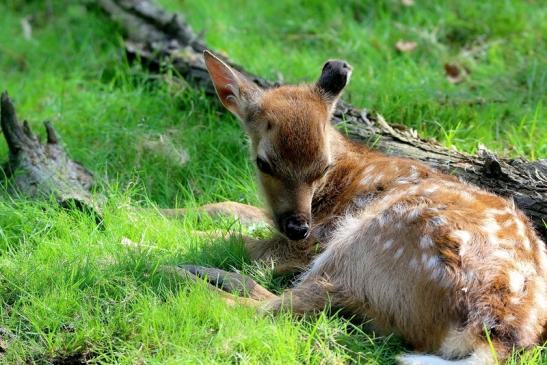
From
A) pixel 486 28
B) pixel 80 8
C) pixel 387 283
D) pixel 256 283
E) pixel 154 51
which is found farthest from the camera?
pixel 80 8

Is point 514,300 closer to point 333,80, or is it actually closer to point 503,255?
point 503,255

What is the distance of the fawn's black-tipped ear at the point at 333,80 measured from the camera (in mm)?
6457

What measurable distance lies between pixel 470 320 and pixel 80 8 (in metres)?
6.99

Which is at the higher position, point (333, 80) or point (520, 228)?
point (333, 80)

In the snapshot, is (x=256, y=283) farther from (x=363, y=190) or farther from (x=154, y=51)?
(x=154, y=51)

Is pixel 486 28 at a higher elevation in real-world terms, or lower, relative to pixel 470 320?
lower

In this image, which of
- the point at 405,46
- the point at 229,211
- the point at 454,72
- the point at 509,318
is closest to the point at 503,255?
the point at 509,318

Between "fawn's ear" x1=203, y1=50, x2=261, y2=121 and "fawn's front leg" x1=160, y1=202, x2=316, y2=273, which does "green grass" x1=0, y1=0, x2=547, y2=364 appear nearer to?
"fawn's front leg" x1=160, y1=202, x2=316, y2=273

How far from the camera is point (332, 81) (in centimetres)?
646

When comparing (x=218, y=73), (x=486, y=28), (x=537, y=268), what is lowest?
(x=486, y=28)

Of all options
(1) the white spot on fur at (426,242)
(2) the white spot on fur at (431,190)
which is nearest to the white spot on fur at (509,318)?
(1) the white spot on fur at (426,242)

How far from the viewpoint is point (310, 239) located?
6.16 meters

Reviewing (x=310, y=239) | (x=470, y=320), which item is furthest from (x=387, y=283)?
(x=310, y=239)

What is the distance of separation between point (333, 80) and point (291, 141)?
0.76 meters
